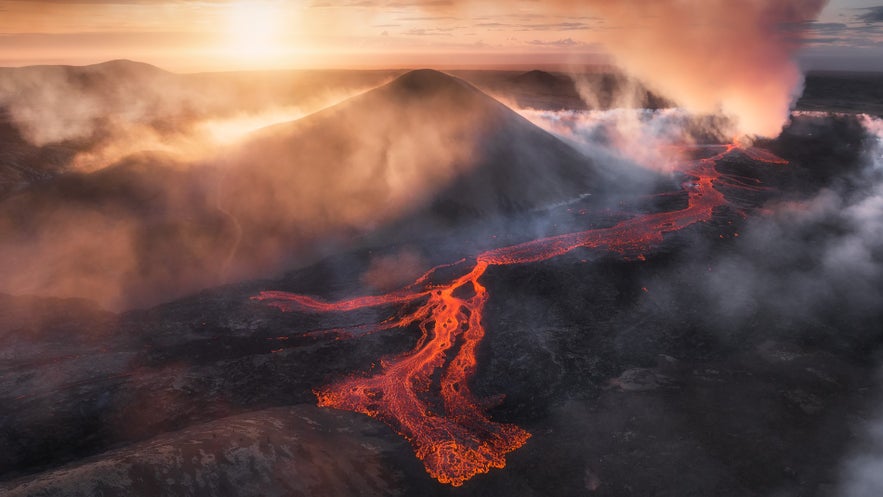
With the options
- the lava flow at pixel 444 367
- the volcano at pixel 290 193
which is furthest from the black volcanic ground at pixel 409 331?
the lava flow at pixel 444 367

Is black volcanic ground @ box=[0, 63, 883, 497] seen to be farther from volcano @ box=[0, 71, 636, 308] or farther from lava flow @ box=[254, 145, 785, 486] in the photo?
lava flow @ box=[254, 145, 785, 486]

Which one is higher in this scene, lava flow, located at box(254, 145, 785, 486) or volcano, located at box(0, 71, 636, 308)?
volcano, located at box(0, 71, 636, 308)

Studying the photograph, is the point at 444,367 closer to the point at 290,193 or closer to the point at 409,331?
the point at 409,331

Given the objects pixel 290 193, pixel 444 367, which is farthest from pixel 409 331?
pixel 290 193

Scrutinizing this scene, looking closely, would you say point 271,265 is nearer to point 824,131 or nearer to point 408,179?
point 408,179

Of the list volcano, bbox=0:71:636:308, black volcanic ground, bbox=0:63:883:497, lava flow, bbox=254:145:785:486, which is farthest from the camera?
volcano, bbox=0:71:636:308

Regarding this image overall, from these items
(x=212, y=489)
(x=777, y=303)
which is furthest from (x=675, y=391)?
(x=212, y=489)

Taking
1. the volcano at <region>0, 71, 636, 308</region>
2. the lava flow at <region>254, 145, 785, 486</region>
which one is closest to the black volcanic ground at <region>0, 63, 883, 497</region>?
the volcano at <region>0, 71, 636, 308</region>
